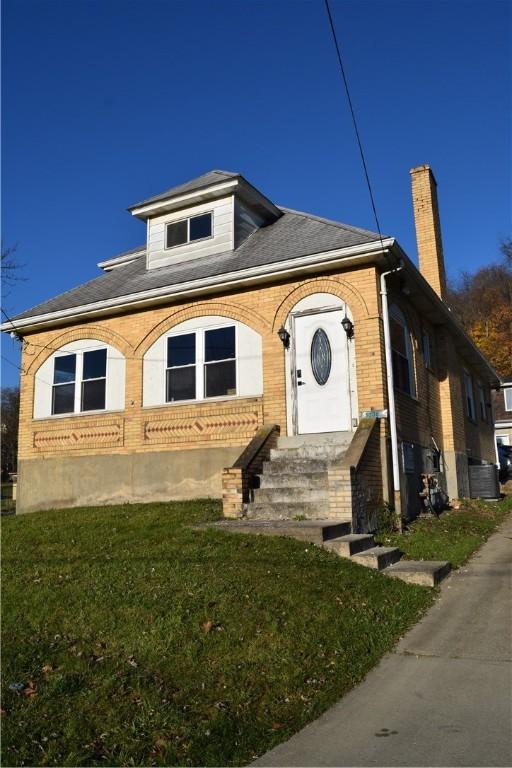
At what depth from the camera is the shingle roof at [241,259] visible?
12.7 meters

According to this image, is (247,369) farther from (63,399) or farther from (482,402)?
(482,402)

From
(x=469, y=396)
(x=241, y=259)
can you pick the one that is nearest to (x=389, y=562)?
(x=241, y=259)

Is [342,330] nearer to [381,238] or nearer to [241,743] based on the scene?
[381,238]

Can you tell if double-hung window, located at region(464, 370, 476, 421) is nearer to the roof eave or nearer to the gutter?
the roof eave

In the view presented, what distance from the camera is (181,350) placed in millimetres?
13883

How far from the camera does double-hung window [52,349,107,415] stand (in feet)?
48.1

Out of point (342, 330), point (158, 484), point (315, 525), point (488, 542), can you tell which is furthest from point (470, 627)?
point (158, 484)

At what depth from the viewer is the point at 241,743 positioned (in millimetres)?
3895

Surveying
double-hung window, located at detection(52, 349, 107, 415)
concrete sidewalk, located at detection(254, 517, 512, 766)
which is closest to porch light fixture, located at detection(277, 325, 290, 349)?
double-hung window, located at detection(52, 349, 107, 415)

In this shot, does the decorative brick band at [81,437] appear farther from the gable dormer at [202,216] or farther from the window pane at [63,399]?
the gable dormer at [202,216]

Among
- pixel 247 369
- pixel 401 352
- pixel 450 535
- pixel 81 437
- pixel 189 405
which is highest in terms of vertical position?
pixel 401 352

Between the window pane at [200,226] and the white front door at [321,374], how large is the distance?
404 centimetres

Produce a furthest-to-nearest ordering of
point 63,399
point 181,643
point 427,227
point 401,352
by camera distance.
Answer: point 427,227 → point 63,399 → point 401,352 → point 181,643

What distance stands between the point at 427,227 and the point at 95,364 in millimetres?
9370
